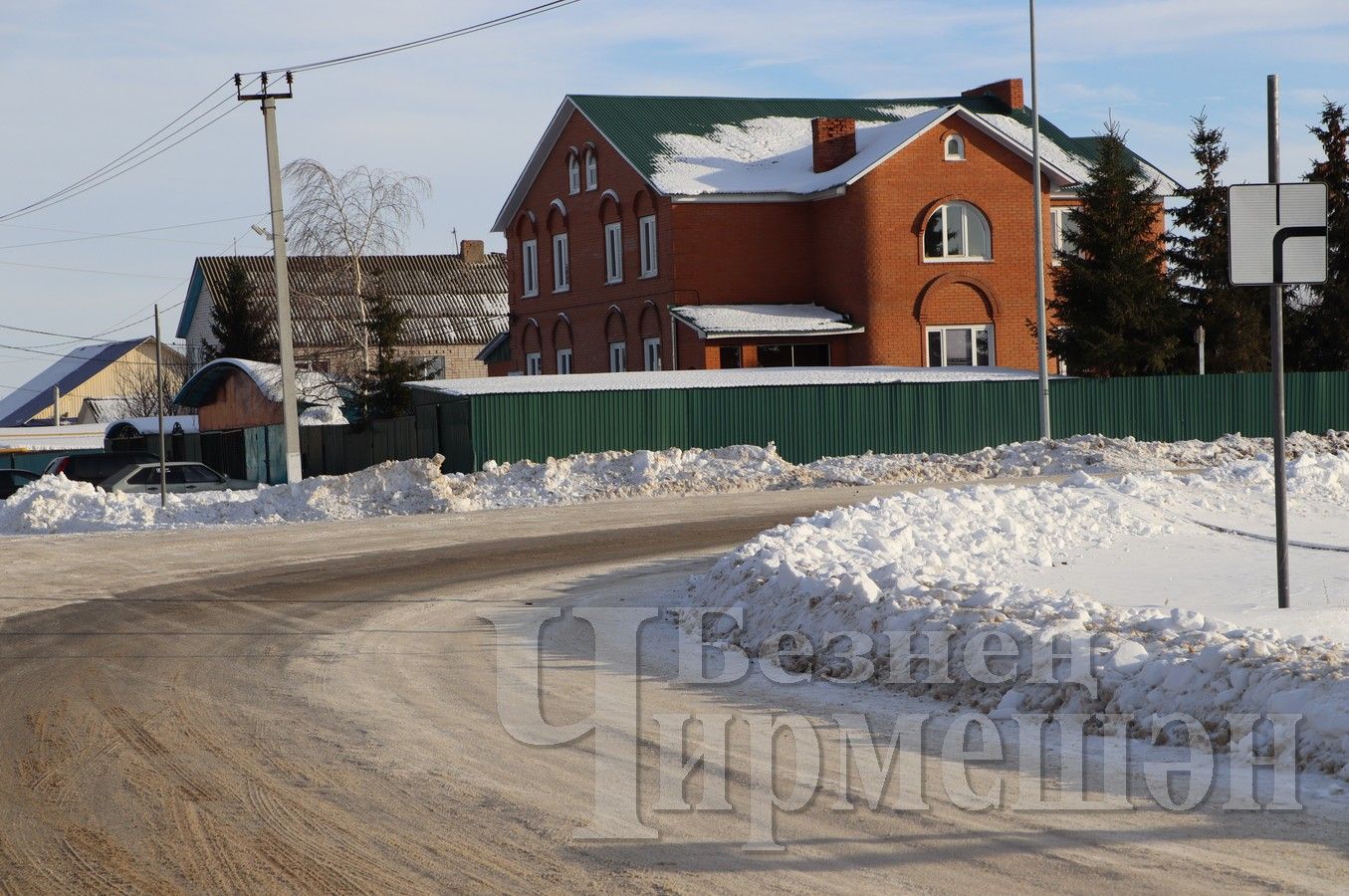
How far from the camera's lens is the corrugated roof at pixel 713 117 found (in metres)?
46.2

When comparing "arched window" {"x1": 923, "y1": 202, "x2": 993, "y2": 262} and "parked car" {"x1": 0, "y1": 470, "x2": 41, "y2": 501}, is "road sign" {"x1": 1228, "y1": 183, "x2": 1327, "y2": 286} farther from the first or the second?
"parked car" {"x1": 0, "y1": 470, "x2": 41, "y2": 501}

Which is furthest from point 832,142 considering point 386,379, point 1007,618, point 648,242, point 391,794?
point 391,794

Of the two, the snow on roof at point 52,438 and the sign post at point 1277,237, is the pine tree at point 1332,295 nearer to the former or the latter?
the sign post at point 1277,237

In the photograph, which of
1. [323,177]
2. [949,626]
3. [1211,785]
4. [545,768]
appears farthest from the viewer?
[323,177]

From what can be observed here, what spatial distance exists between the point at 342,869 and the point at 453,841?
52 cm

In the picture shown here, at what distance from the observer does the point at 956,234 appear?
1746 inches

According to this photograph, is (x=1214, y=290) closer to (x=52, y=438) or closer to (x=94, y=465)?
(x=94, y=465)

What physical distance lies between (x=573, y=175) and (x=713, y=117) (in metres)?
5.17

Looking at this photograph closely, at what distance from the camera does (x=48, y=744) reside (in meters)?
8.35

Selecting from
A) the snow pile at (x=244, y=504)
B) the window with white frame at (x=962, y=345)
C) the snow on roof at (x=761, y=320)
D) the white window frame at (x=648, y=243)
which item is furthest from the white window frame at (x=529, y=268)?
the snow pile at (x=244, y=504)

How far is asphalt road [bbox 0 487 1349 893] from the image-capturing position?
18.9ft

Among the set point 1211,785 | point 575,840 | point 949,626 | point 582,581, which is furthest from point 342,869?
point 582,581

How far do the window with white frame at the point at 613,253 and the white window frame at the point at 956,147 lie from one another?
10.5 metres

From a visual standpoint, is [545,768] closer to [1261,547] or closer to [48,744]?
[48,744]
